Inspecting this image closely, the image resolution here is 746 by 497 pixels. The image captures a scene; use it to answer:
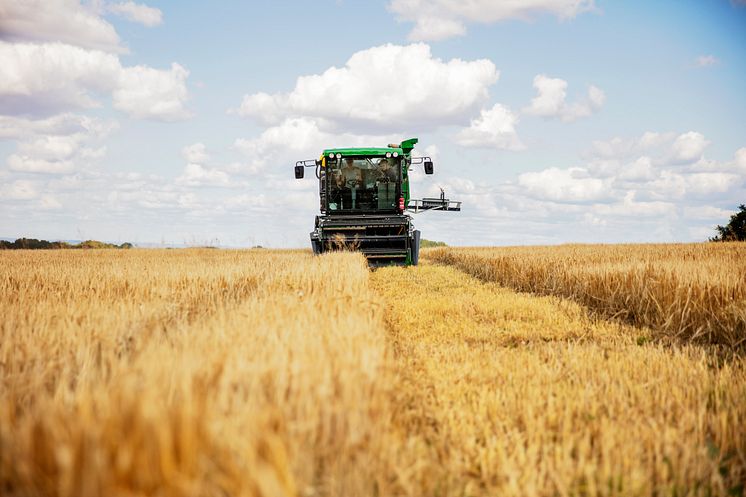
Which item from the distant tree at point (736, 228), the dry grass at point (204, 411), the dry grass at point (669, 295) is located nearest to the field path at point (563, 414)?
the dry grass at point (204, 411)

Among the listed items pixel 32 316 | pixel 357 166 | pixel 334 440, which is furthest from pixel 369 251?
pixel 334 440

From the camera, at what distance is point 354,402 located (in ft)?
9.43

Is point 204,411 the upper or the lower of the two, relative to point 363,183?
lower

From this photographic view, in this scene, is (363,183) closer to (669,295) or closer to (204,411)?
(669,295)

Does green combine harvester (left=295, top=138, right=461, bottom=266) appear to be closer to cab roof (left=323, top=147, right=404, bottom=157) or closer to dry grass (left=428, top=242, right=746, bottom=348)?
cab roof (left=323, top=147, right=404, bottom=157)

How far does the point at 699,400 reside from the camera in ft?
14.0

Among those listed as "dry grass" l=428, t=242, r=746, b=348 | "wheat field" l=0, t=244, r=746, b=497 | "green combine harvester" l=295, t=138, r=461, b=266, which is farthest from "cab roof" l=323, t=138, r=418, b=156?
"wheat field" l=0, t=244, r=746, b=497

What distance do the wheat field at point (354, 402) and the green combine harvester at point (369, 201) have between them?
9.28 m

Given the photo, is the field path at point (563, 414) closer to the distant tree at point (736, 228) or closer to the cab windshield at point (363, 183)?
the cab windshield at point (363, 183)

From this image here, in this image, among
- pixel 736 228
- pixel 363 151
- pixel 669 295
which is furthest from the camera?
pixel 736 228

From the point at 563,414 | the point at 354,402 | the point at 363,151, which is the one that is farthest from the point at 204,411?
the point at 363,151

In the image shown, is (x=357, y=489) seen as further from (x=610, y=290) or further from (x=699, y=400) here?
(x=610, y=290)

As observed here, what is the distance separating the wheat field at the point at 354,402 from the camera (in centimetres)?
199

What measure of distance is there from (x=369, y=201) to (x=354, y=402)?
15464mm
